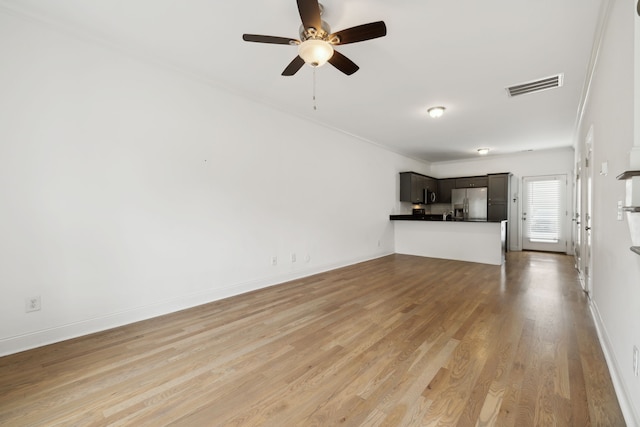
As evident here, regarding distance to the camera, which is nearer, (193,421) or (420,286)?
(193,421)

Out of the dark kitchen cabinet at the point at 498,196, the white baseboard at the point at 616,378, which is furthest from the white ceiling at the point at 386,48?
the dark kitchen cabinet at the point at 498,196

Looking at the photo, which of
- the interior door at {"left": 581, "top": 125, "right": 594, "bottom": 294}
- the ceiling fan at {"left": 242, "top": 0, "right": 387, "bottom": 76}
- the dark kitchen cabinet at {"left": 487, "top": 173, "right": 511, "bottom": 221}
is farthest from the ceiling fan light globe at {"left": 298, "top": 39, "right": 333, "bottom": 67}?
the dark kitchen cabinet at {"left": 487, "top": 173, "right": 511, "bottom": 221}

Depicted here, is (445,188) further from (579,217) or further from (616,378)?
(616,378)

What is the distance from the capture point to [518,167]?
795 centimetres

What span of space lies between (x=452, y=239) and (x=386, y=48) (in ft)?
15.9

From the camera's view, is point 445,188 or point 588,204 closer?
point 588,204

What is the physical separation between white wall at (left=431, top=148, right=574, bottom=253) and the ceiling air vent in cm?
486

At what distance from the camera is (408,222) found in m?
7.18

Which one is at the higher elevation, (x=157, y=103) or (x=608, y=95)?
(x=157, y=103)

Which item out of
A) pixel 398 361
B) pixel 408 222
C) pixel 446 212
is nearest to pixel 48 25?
pixel 398 361

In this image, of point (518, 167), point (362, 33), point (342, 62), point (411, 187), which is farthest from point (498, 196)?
point (362, 33)

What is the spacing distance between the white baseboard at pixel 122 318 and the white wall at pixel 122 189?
0.01 m

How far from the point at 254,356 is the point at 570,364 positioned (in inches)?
94.1

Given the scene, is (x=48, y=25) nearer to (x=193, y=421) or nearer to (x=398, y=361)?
(x=193, y=421)
